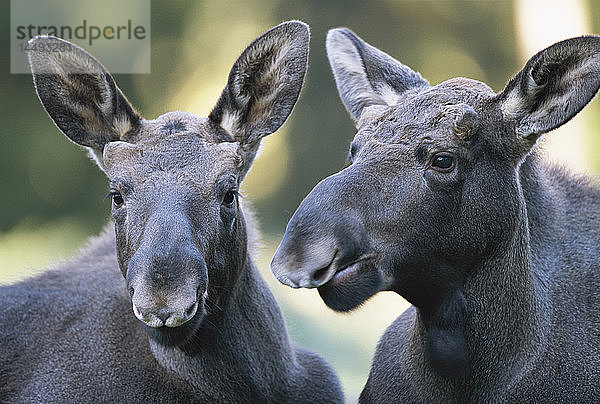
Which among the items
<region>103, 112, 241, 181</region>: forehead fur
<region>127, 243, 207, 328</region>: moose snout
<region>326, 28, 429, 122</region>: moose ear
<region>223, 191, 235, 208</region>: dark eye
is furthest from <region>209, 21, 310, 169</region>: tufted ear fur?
<region>127, 243, 207, 328</region>: moose snout

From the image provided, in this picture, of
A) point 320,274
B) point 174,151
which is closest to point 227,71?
point 174,151

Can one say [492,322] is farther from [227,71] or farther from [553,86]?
[227,71]

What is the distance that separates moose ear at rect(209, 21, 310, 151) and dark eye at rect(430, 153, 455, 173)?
1899 mm

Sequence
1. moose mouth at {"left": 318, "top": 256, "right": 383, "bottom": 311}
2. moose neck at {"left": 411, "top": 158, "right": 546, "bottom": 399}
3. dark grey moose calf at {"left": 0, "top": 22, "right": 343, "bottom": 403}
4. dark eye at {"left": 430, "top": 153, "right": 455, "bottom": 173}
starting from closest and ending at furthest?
moose mouth at {"left": 318, "top": 256, "right": 383, "bottom": 311}, dark eye at {"left": 430, "top": 153, "right": 455, "bottom": 173}, moose neck at {"left": 411, "top": 158, "right": 546, "bottom": 399}, dark grey moose calf at {"left": 0, "top": 22, "right": 343, "bottom": 403}

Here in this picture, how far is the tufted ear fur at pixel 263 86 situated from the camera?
736cm

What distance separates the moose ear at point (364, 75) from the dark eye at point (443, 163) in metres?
1.36

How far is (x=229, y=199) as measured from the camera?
6.79 m

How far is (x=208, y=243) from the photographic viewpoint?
6465 millimetres

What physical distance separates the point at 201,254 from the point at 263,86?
6.18ft

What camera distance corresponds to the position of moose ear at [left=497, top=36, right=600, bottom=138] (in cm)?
605

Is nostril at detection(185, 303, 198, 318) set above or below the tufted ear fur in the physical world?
below

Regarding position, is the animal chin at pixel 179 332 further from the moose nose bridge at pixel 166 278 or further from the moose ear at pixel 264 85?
the moose ear at pixel 264 85

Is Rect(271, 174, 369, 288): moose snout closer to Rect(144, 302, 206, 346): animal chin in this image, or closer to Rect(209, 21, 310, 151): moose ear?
Rect(144, 302, 206, 346): animal chin

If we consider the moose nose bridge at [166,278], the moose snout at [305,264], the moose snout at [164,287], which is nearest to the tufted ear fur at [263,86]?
the moose nose bridge at [166,278]
